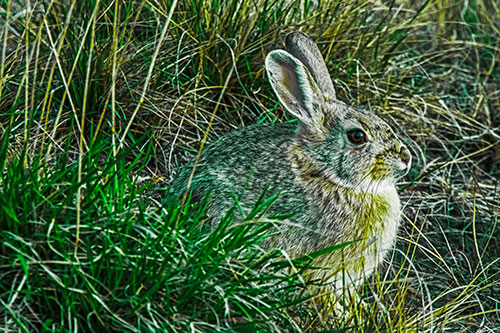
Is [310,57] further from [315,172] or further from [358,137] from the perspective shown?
[315,172]

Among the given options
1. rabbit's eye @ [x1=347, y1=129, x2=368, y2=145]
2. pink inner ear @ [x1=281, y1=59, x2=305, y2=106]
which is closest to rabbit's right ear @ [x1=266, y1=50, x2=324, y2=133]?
pink inner ear @ [x1=281, y1=59, x2=305, y2=106]

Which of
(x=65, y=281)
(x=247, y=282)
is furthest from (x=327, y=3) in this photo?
(x=65, y=281)

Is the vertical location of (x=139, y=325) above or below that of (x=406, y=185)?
above

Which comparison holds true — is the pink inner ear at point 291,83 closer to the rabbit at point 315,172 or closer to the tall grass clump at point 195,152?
the rabbit at point 315,172

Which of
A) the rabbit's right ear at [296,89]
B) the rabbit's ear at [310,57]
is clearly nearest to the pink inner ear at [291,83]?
the rabbit's right ear at [296,89]

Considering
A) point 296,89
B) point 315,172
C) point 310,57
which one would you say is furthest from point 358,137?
point 310,57

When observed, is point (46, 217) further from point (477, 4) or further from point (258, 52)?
point (477, 4)
